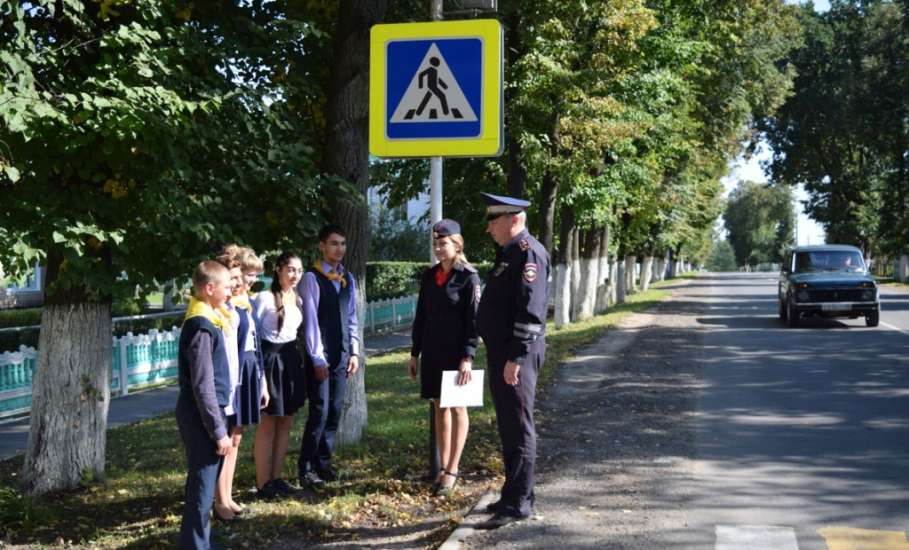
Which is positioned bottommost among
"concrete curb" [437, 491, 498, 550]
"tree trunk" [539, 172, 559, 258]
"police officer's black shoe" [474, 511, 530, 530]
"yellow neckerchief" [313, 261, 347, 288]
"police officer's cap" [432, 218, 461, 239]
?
"concrete curb" [437, 491, 498, 550]

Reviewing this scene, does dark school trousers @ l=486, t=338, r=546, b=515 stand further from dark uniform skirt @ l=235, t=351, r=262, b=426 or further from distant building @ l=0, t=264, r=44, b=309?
distant building @ l=0, t=264, r=44, b=309

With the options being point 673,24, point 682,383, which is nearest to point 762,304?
point 673,24

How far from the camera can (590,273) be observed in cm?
2895

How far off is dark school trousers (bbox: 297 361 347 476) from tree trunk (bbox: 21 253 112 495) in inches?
68.3

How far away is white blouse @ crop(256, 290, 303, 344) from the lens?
684cm

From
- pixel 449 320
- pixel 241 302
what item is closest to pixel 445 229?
pixel 449 320

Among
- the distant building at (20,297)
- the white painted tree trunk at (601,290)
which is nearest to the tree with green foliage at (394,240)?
the white painted tree trunk at (601,290)

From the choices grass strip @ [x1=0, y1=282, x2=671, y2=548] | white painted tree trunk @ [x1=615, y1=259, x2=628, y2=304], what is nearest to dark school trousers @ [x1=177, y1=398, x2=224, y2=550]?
grass strip @ [x1=0, y1=282, x2=671, y2=548]

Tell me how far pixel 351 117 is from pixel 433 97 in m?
1.67

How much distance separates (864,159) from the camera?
2434 inches

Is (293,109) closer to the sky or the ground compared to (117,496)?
closer to the sky

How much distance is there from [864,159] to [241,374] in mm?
62098

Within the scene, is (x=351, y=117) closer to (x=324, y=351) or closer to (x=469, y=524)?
(x=324, y=351)

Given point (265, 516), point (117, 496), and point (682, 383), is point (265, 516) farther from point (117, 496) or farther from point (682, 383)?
point (682, 383)
